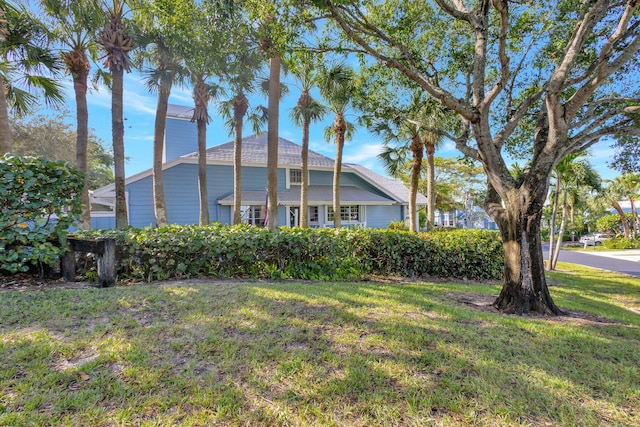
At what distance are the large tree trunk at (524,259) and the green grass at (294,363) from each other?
67 cm

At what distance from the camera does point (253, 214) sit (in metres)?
15.9

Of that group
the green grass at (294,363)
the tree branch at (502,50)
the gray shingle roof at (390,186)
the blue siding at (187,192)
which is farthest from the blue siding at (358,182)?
the green grass at (294,363)

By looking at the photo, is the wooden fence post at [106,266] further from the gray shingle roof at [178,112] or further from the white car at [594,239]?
the white car at [594,239]

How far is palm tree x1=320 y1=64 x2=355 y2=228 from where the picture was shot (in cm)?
1018

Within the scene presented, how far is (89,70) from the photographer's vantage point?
9758mm

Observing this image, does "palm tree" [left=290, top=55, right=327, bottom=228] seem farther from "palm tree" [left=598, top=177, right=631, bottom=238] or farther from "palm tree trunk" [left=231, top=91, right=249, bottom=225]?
"palm tree" [left=598, top=177, right=631, bottom=238]

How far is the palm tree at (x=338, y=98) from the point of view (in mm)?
10180

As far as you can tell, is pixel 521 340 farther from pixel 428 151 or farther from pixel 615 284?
pixel 428 151

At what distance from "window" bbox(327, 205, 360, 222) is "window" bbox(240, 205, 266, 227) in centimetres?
413

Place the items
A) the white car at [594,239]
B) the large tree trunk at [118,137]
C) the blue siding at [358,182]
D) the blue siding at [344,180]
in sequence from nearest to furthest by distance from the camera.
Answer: the large tree trunk at [118,137] < the blue siding at [344,180] < the blue siding at [358,182] < the white car at [594,239]

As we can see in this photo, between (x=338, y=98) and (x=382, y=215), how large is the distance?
33.8 ft

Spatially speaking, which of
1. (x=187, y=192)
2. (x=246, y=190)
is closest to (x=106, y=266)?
(x=187, y=192)

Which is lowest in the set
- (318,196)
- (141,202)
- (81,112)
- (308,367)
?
(308,367)

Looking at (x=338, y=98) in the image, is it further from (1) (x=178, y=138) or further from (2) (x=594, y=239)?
(2) (x=594, y=239)
